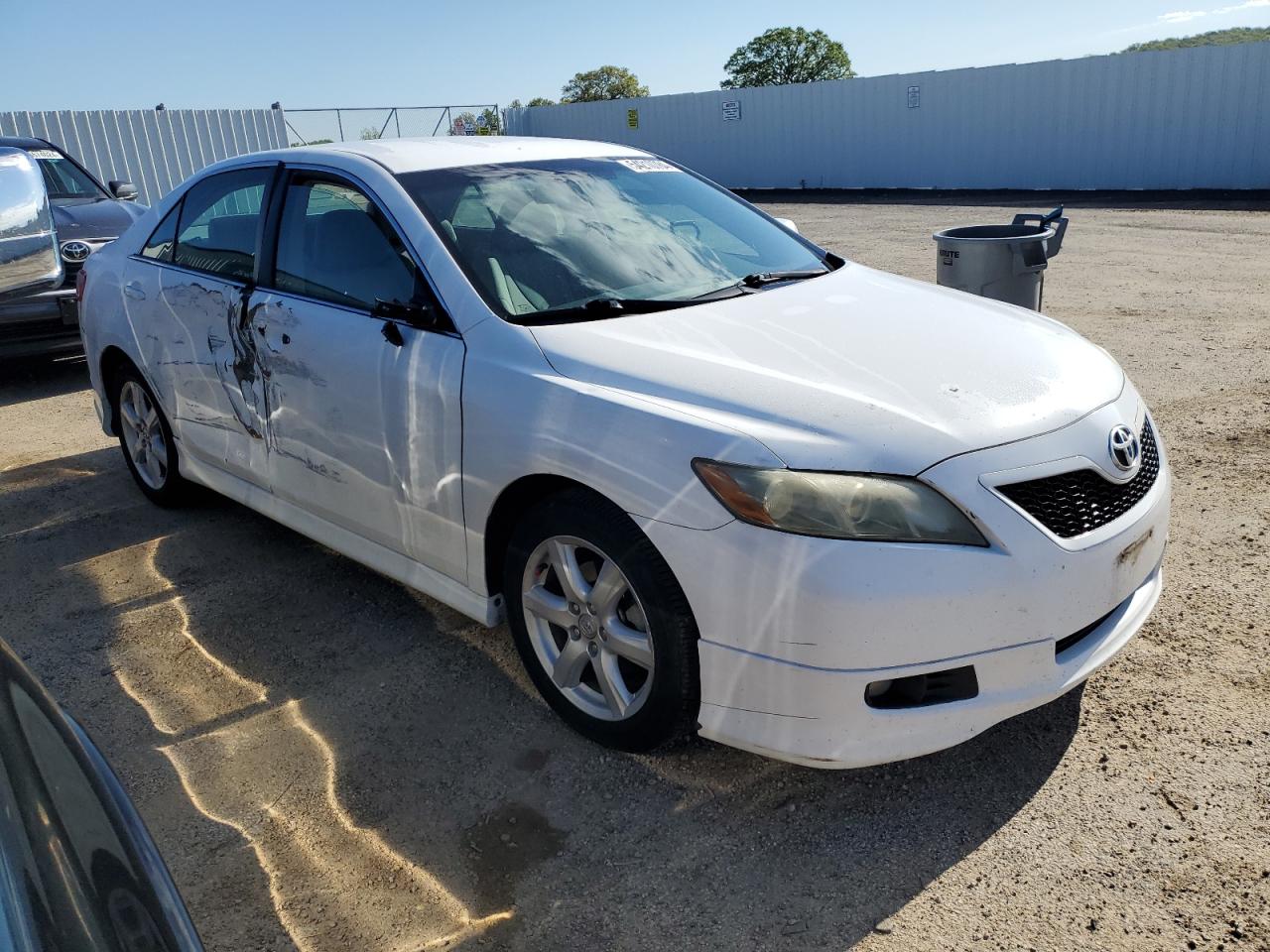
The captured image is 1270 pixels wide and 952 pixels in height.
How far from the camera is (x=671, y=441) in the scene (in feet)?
8.26

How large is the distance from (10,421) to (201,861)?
5657 millimetres

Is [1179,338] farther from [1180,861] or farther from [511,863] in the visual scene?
[511,863]

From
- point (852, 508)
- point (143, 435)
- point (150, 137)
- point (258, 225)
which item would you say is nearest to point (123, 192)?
point (143, 435)

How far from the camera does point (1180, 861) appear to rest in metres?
2.44

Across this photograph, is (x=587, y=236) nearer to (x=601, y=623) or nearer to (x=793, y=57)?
(x=601, y=623)

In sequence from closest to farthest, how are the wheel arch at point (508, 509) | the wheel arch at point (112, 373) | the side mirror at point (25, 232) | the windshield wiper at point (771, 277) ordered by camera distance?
1. the wheel arch at point (508, 509)
2. the windshield wiper at point (771, 277)
3. the wheel arch at point (112, 373)
4. the side mirror at point (25, 232)

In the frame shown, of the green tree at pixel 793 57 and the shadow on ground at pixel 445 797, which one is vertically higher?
the green tree at pixel 793 57

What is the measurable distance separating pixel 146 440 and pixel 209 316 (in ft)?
3.91

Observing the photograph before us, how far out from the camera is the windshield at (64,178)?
905 cm

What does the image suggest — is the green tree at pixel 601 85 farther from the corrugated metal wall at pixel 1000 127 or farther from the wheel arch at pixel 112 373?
the wheel arch at pixel 112 373

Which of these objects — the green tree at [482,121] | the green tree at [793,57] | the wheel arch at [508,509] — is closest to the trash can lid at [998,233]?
the wheel arch at [508,509]

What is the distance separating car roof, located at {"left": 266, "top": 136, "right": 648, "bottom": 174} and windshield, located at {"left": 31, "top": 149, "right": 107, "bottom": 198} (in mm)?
6182

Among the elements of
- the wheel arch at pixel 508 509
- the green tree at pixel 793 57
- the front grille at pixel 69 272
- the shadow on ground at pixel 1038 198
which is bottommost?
the shadow on ground at pixel 1038 198

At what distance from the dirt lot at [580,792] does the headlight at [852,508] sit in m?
0.81
